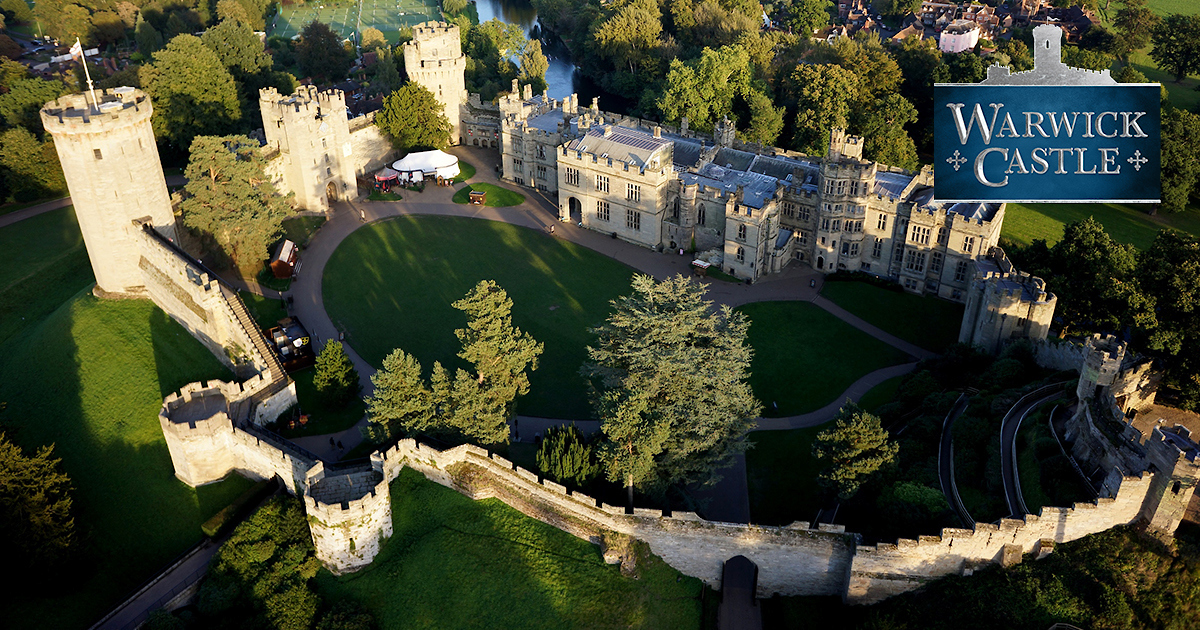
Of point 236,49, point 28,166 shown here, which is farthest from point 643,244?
point 236,49

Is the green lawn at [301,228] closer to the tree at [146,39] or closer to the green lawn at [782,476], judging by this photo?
the green lawn at [782,476]

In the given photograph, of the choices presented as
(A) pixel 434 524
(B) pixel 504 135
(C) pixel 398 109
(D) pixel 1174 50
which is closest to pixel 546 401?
(A) pixel 434 524

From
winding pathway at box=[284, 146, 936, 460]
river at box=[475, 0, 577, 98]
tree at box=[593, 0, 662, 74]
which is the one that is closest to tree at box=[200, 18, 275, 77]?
winding pathway at box=[284, 146, 936, 460]

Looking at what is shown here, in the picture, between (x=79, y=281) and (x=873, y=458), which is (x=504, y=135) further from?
(x=873, y=458)

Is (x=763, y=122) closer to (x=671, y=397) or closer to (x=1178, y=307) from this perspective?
(x=1178, y=307)

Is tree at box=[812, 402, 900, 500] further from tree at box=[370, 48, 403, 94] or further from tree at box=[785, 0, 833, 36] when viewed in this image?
tree at box=[785, 0, 833, 36]

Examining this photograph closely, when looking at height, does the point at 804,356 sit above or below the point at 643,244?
below
